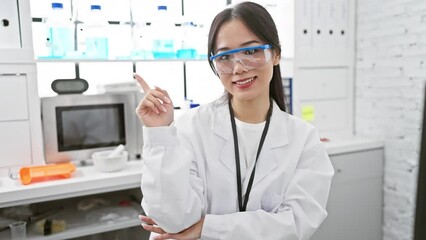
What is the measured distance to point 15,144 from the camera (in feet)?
6.74

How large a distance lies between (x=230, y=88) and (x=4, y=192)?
3.78ft

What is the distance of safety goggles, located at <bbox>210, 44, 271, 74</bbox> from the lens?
4.18 ft

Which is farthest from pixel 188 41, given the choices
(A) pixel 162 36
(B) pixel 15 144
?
(B) pixel 15 144

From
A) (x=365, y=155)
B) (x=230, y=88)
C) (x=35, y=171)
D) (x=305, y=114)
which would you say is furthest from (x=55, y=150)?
(x=365, y=155)

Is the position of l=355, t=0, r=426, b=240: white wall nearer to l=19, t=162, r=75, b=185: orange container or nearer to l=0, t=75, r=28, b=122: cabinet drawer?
l=19, t=162, r=75, b=185: orange container

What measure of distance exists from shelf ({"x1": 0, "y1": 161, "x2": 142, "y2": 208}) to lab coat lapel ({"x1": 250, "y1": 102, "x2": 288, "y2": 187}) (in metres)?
0.84

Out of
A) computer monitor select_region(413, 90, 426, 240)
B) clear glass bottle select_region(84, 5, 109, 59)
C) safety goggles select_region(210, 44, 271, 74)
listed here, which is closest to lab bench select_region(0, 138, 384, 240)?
clear glass bottle select_region(84, 5, 109, 59)

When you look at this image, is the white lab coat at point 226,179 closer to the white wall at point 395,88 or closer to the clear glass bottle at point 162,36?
the clear glass bottle at point 162,36

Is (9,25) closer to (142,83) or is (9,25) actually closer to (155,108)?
(142,83)

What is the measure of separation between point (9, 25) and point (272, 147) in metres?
1.62

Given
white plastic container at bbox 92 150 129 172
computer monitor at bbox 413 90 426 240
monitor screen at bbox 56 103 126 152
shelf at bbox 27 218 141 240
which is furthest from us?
monitor screen at bbox 56 103 126 152

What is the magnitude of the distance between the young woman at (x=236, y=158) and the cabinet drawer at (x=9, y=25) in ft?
4.07

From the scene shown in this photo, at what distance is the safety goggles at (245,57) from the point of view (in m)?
1.27

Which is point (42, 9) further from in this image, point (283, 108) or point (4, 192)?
point (283, 108)
